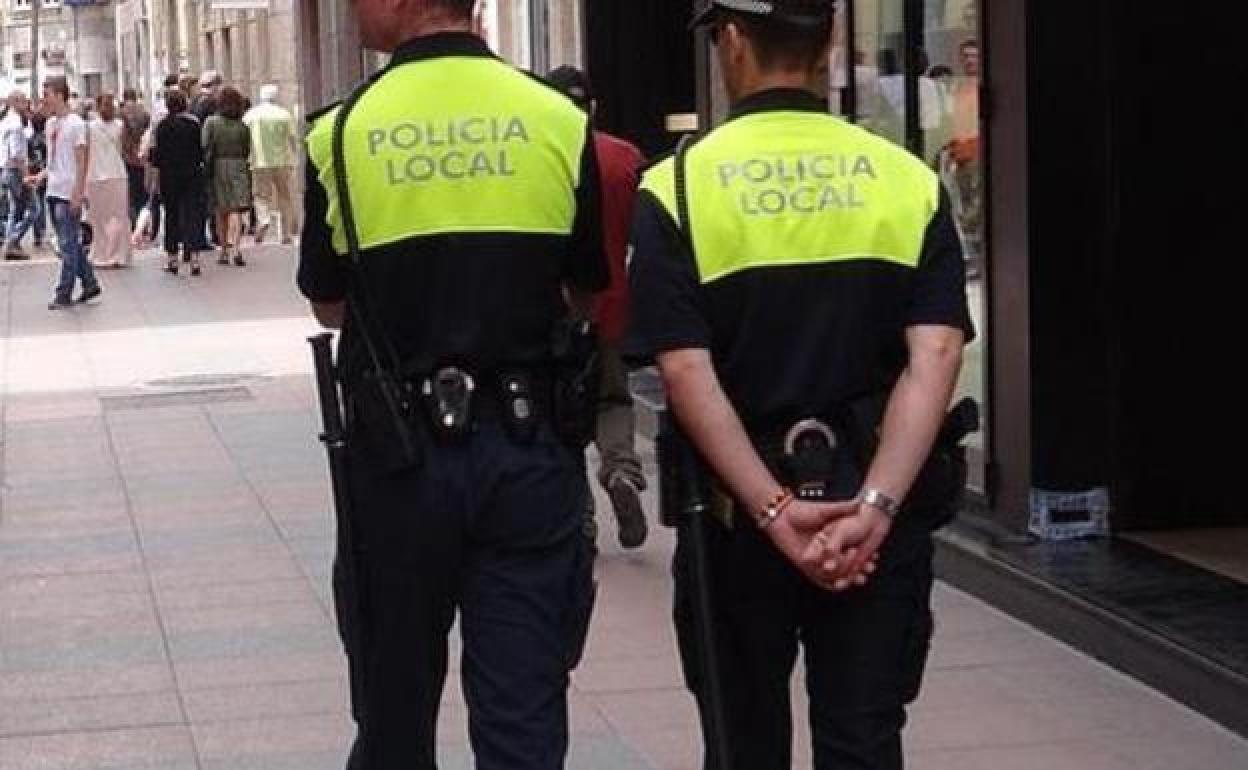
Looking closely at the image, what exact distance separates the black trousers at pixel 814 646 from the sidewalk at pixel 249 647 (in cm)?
206

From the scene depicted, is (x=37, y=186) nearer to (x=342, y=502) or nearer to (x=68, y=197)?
(x=68, y=197)

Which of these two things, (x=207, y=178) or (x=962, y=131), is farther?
(x=207, y=178)

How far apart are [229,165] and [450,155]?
22.0 m

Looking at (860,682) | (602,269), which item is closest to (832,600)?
(860,682)

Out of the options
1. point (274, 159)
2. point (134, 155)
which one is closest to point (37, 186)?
point (134, 155)

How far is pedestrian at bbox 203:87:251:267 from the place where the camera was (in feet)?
85.4

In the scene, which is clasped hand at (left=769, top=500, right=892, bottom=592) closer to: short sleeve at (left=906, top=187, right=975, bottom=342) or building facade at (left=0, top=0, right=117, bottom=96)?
short sleeve at (left=906, top=187, right=975, bottom=342)

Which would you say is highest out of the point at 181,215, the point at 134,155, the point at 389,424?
the point at 389,424

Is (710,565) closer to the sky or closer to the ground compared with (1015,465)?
closer to the sky

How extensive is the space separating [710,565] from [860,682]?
A: 0.33m

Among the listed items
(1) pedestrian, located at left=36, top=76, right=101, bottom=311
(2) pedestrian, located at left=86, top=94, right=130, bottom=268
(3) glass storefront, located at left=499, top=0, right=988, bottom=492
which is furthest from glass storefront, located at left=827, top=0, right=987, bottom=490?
(2) pedestrian, located at left=86, top=94, right=130, bottom=268

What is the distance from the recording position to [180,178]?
26.0 m

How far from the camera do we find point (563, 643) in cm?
465

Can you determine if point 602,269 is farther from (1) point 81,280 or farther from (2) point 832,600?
(1) point 81,280
